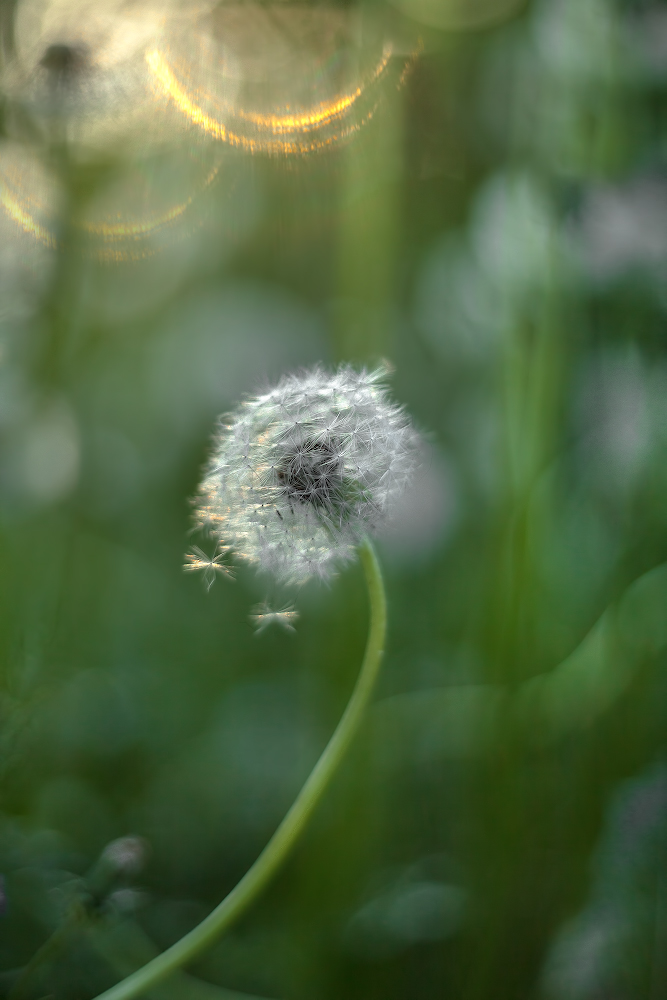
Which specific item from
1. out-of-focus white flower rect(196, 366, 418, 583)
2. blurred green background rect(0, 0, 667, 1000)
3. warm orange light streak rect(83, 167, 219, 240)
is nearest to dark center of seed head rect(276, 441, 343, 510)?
out-of-focus white flower rect(196, 366, 418, 583)

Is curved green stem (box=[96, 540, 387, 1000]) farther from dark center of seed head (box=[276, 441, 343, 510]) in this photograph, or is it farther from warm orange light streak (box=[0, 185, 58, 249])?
warm orange light streak (box=[0, 185, 58, 249])

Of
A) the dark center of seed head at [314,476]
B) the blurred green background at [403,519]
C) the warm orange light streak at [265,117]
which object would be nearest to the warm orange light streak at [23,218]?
the blurred green background at [403,519]

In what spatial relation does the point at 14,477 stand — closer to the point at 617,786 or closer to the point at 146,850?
the point at 146,850


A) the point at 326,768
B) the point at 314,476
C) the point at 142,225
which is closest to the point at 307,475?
the point at 314,476

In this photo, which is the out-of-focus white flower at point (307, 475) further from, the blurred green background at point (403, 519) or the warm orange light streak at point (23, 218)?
the warm orange light streak at point (23, 218)

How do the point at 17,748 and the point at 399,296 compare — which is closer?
the point at 17,748

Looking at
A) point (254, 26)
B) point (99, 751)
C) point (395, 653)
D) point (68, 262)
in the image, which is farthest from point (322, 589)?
point (254, 26)

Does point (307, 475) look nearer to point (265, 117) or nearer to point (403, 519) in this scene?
point (403, 519)
